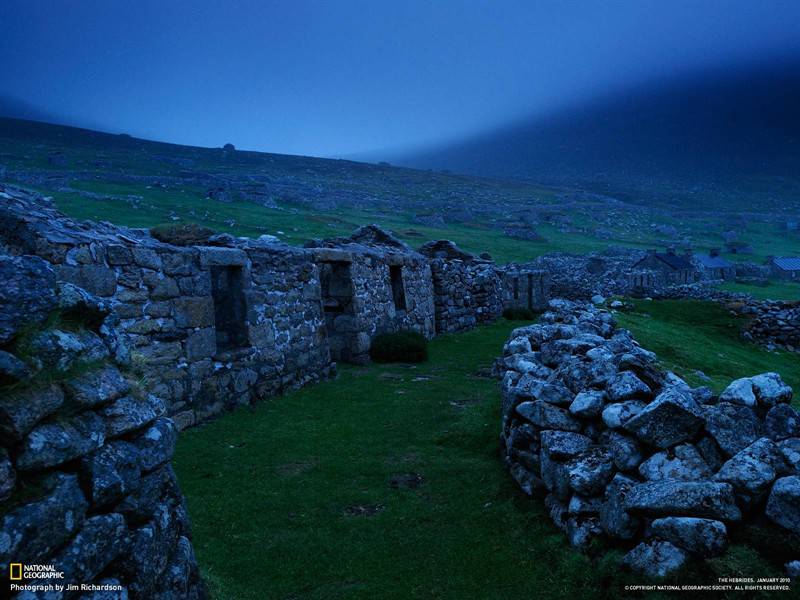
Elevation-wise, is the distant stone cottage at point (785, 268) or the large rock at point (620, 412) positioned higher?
the large rock at point (620, 412)

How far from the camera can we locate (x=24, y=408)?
2.71m

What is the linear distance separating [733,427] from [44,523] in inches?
196

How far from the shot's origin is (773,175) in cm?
17150

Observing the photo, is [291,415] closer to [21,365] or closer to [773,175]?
[21,365]

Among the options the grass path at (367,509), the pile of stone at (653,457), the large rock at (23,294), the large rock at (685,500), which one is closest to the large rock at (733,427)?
the pile of stone at (653,457)

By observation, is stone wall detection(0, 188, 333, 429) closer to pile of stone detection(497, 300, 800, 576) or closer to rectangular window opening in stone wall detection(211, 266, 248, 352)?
rectangular window opening in stone wall detection(211, 266, 248, 352)

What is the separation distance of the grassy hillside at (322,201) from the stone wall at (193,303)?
24.3 m

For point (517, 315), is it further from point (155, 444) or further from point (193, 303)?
point (155, 444)

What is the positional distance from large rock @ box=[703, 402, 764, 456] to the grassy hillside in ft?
106

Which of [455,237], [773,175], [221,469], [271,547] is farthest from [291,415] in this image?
[773,175]

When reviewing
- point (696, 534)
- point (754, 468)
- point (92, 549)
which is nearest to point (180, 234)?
point (92, 549)

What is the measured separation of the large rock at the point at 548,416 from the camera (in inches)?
232

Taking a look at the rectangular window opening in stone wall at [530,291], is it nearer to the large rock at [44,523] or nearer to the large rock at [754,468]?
the large rock at [754,468]

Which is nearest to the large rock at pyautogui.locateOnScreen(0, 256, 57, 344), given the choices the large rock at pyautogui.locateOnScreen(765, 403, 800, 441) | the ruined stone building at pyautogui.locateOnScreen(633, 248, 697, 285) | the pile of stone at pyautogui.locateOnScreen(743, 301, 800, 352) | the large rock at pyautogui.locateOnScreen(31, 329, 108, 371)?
the large rock at pyautogui.locateOnScreen(31, 329, 108, 371)
